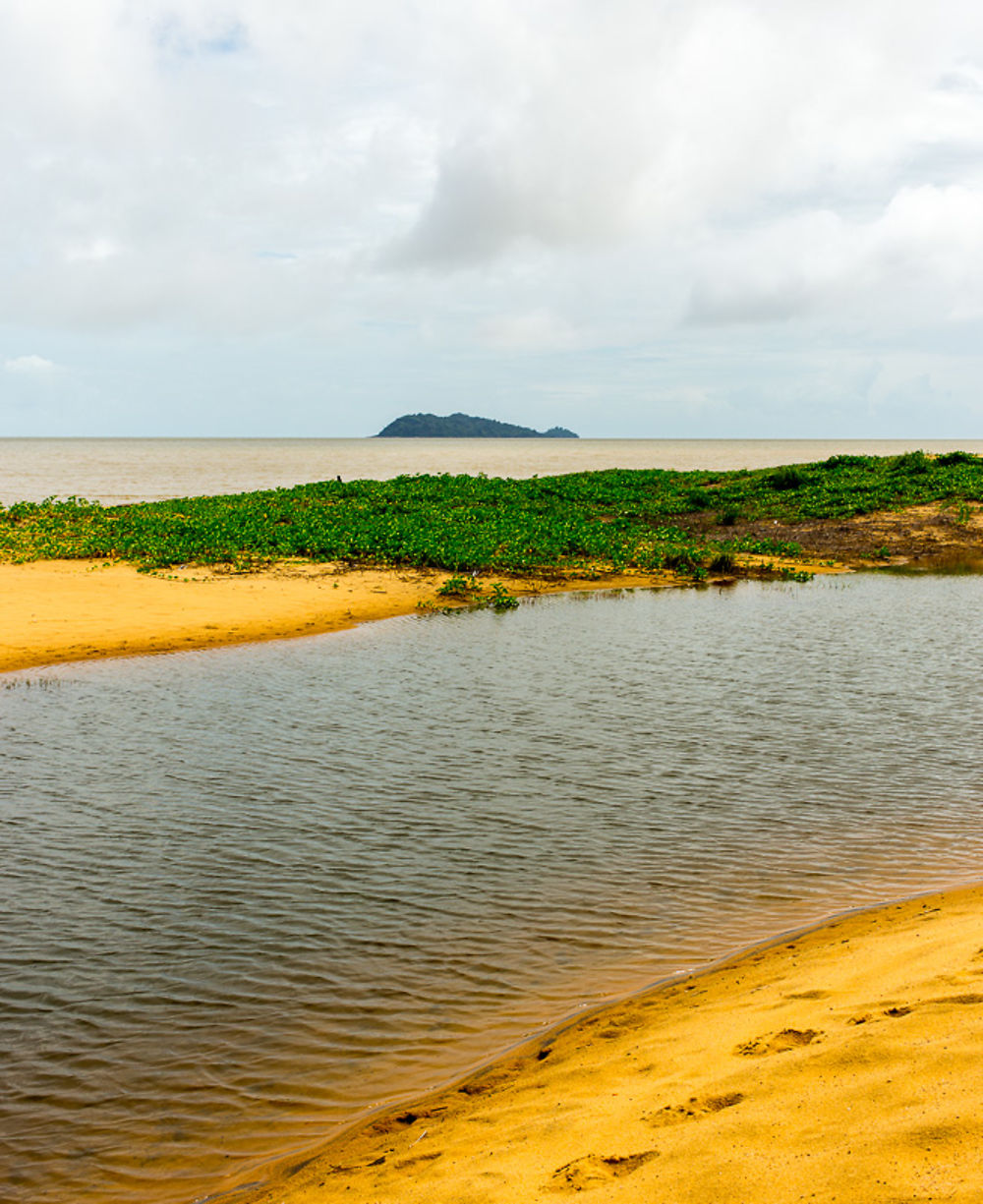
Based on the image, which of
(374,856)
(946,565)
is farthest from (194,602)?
(946,565)

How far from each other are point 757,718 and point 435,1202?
9414mm

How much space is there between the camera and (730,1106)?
4230 millimetres

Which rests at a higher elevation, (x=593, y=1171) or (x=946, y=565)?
(x=946, y=565)

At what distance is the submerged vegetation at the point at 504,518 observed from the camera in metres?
25.7

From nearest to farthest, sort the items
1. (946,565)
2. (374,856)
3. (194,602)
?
(374,856) → (194,602) → (946,565)

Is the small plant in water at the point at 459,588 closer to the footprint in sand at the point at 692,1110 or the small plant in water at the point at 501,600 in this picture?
the small plant in water at the point at 501,600

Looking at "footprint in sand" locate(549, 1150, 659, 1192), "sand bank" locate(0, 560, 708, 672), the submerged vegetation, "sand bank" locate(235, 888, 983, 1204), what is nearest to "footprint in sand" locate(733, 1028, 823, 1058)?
"sand bank" locate(235, 888, 983, 1204)

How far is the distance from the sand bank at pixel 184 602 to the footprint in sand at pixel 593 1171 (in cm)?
1377

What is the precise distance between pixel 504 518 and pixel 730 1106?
1120 inches

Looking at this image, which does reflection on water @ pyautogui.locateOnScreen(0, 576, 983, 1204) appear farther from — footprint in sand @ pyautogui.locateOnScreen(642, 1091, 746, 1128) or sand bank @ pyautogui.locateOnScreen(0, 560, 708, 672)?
footprint in sand @ pyautogui.locateOnScreen(642, 1091, 746, 1128)

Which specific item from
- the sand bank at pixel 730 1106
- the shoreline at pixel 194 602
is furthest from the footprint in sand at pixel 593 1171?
the shoreline at pixel 194 602

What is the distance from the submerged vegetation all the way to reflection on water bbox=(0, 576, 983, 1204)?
10.6m

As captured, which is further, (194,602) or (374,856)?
(194,602)

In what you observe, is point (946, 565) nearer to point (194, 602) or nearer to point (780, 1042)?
point (194, 602)
